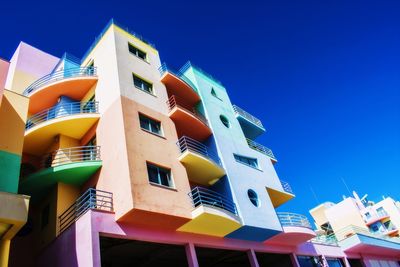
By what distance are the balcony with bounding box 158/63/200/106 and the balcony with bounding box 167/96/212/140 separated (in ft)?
5.04

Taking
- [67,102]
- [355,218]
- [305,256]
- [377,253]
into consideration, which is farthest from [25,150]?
[355,218]

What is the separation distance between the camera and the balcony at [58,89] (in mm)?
19938

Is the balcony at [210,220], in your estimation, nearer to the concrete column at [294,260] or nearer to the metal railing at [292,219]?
the metal railing at [292,219]

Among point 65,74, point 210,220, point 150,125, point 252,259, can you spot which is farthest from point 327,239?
point 65,74

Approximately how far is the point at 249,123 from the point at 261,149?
2941 mm

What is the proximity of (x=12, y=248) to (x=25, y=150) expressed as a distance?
18.0 ft

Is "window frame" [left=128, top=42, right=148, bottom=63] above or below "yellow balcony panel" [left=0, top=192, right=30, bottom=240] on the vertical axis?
above

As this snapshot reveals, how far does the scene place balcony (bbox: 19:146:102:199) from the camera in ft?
53.1

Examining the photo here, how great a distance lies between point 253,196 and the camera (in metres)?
20.5

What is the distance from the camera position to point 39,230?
17.0m

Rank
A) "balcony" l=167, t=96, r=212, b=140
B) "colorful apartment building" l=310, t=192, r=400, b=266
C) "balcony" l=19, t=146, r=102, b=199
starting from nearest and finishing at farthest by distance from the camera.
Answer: "balcony" l=19, t=146, r=102, b=199 → "balcony" l=167, t=96, r=212, b=140 → "colorful apartment building" l=310, t=192, r=400, b=266

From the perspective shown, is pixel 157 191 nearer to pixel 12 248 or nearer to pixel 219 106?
pixel 12 248

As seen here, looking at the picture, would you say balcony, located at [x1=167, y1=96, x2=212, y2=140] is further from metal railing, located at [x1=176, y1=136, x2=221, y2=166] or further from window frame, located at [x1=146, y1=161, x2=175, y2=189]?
window frame, located at [x1=146, y1=161, x2=175, y2=189]

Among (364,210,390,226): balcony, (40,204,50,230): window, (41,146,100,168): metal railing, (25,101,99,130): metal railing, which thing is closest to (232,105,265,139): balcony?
(25,101,99,130): metal railing
